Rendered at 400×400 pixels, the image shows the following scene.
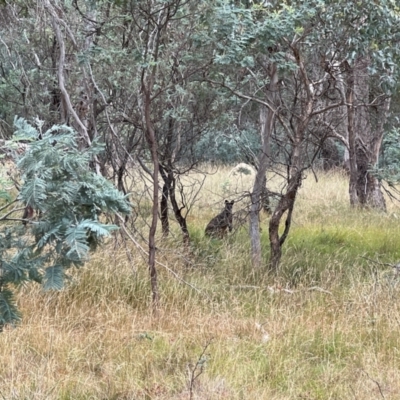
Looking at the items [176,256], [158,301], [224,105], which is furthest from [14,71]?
[158,301]

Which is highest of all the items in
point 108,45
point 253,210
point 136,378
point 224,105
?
point 108,45

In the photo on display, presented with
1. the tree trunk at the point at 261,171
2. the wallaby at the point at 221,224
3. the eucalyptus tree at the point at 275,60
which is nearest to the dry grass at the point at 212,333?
the tree trunk at the point at 261,171

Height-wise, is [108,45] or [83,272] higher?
[108,45]

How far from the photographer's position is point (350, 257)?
6715mm

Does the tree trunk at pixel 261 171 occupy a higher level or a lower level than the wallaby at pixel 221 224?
higher

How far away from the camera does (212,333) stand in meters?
4.23

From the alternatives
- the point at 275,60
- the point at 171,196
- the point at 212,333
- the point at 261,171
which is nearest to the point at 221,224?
the point at 171,196

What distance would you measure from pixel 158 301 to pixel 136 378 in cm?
129

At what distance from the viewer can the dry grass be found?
348 cm

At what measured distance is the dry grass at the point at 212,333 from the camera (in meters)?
3.48

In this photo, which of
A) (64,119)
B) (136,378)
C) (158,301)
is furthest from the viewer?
(64,119)

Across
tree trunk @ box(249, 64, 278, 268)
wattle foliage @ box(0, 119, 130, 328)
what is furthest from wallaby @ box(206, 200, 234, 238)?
wattle foliage @ box(0, 119, 130, 328)

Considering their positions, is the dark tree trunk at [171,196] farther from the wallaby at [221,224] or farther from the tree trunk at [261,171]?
the tree trunk at [261,171]

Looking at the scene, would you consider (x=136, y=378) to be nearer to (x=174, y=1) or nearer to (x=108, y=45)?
(x=174, y=1)
